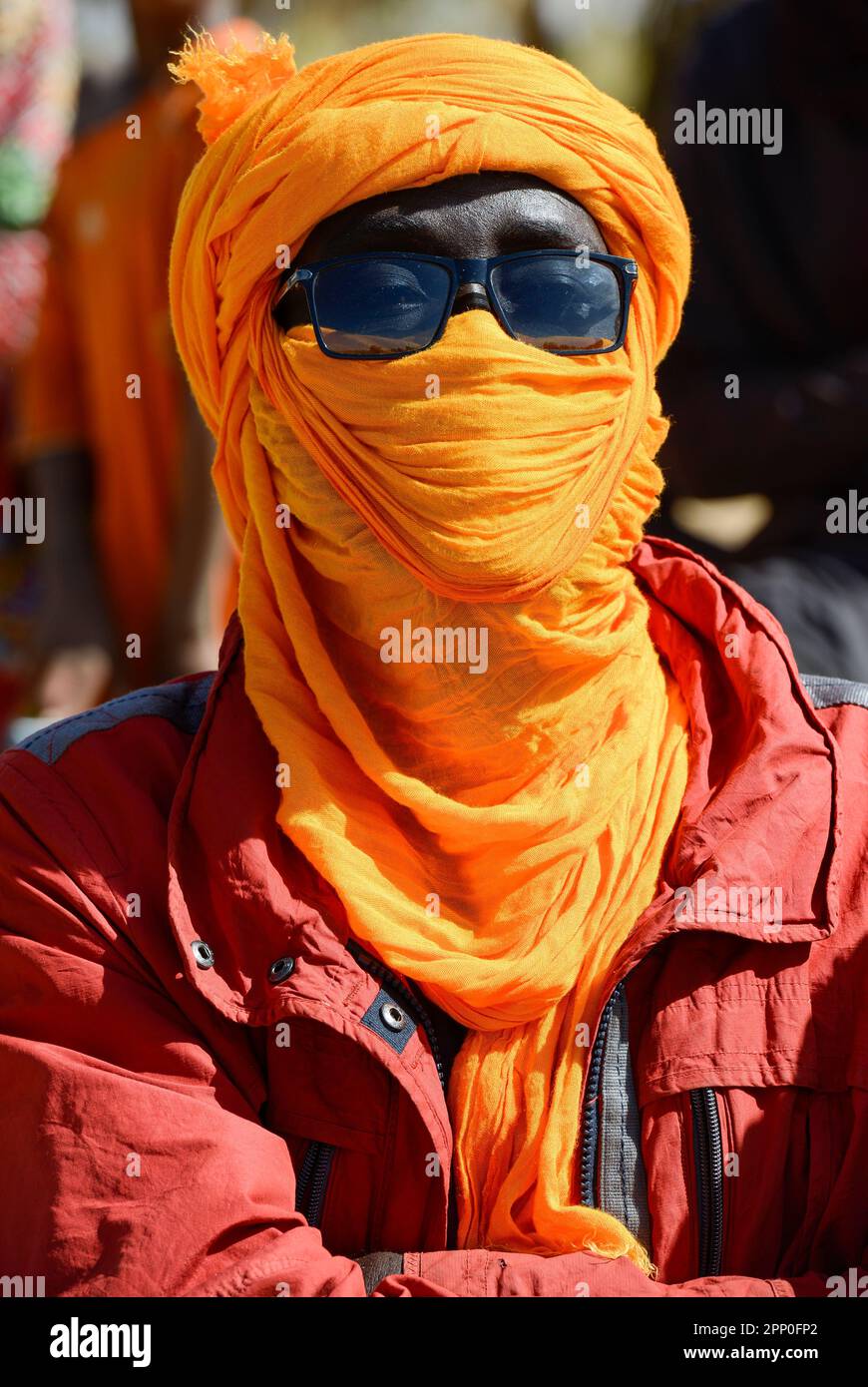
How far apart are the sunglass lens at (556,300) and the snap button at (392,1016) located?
0.85m

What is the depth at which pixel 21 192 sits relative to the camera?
595 cm

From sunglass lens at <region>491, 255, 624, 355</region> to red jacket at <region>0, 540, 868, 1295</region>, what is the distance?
0.55m

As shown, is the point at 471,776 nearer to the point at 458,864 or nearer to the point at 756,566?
the point at 458,864

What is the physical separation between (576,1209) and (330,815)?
1.84ft

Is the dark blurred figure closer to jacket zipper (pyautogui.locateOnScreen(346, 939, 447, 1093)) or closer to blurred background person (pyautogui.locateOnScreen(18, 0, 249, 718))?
blurred background person (pyautogui.locateOnScreen(18, 0, 249, 718))

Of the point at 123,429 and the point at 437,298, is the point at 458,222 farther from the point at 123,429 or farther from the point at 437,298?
the point at 123,429

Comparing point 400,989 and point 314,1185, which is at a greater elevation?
point 400,989

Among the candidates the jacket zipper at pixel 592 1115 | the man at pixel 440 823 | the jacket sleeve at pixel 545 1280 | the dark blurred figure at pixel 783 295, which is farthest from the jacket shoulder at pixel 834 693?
the dark blurred figure at pixel 783 295

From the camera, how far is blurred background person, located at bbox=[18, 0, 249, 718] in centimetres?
486

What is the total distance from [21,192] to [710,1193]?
4.59 metres

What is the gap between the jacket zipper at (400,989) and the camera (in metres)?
2.33

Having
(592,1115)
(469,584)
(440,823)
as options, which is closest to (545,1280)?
(592,1115)

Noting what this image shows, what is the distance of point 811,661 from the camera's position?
13.9 feet

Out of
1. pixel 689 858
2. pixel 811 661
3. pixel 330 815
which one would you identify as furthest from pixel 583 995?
pixel 811 661
